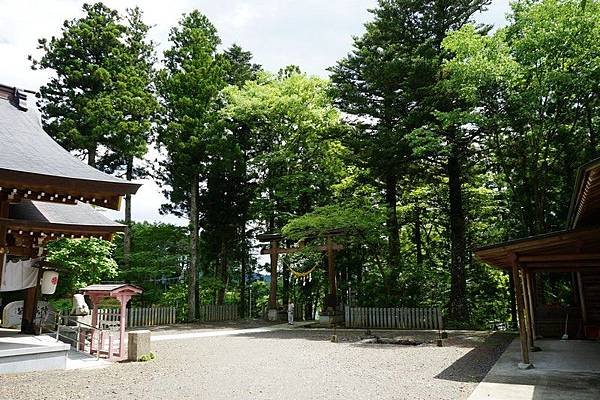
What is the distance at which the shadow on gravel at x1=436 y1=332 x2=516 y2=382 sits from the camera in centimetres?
646

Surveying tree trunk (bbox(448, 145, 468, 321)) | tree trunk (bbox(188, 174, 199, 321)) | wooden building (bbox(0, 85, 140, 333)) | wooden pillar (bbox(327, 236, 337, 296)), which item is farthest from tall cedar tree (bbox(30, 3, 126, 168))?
tree trunk (bbox(448, 145, 468, 321))

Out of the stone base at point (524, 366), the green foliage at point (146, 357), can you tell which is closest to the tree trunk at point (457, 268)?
the stone base at point (524, 366)

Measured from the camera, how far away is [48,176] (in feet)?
21.6

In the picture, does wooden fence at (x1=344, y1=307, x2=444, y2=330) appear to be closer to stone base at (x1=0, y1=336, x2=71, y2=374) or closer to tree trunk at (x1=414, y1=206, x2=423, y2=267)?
tree trunk at (x1=414, y1=206, x2=423, y2=267)

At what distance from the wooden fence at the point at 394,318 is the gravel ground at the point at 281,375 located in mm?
3536

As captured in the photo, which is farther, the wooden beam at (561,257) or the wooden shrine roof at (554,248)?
the wooden beam at (561,257)

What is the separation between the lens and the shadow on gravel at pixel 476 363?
6461 millimetres

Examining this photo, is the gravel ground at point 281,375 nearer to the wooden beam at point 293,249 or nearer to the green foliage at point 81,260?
the green foliage at point 81,260

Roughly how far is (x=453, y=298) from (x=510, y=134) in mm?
5949

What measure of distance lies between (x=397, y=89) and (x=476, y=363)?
11.7m

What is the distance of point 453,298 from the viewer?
15.5m

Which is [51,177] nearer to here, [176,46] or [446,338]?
[446,338]

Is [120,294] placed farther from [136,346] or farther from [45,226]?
[45,226]

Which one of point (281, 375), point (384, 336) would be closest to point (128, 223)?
point (384, 336)
